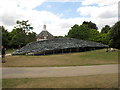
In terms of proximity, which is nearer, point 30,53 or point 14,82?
point 14,82

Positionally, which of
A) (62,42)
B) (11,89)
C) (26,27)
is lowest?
(11,89)

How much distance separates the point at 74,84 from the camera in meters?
7.04

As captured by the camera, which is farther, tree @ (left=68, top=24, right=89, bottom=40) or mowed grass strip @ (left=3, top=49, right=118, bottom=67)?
tree @ (left=68, top=24, right=89, bottom=40)

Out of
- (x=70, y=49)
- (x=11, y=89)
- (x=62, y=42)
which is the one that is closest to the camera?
(x=11, y=89)

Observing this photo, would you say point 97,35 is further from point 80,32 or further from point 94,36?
point 80,32

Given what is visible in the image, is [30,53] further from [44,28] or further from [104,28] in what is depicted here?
[104,28]

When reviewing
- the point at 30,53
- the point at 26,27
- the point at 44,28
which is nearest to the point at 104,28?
the point at 44,28

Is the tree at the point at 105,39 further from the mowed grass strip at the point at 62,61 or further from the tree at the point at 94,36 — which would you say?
the mowed grass strip at the point at 62,61

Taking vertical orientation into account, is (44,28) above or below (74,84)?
above

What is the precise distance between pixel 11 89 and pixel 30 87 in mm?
959

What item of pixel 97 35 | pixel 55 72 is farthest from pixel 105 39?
pixel 55 72

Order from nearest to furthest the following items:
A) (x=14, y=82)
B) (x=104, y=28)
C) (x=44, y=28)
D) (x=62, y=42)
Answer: (x=14, y=82), (x=62, y=42), (x=44, y=28), (x=104, y=28)

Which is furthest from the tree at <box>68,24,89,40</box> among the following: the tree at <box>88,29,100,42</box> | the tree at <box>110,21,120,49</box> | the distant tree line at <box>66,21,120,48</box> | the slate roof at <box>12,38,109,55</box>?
the slate roof at <box>12,38,109,55</box>

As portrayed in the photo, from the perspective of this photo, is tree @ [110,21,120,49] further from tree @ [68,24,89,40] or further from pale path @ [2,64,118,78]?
pale path @ [2,64,118,78]
